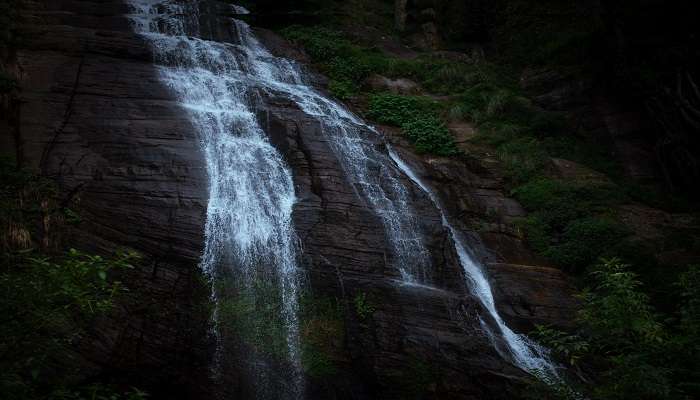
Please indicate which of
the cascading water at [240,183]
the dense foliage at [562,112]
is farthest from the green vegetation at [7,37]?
the dense foliage at [562,112]

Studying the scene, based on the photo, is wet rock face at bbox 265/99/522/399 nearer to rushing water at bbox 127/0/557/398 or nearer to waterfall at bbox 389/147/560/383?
rushing water at bbox 127/0/557/398

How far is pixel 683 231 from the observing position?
1384 cm

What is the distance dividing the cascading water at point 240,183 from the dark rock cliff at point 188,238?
31cm

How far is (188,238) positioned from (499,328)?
711cm

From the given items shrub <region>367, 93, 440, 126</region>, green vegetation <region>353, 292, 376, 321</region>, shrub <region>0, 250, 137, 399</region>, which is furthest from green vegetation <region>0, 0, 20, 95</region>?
shrub <region>367, 93, 440, 126</region>

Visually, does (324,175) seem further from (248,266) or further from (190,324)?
(190,324)

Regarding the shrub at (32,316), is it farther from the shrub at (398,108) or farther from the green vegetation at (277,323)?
the shrub at (398,108)

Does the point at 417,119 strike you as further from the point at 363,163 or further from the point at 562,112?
the point at 562,112

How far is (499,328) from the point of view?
36.1 ft

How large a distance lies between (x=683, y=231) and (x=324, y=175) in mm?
A: 10376

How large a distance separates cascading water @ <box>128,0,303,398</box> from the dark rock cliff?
0.31 m

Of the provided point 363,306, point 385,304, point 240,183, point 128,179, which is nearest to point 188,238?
point 128,179

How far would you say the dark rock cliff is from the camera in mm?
8945

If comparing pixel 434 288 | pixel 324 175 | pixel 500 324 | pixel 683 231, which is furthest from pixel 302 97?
pixel 683 231
